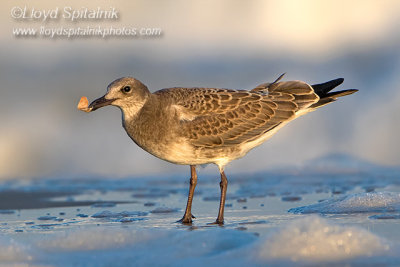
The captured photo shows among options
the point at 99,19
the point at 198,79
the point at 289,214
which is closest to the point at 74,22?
the point at 99,19

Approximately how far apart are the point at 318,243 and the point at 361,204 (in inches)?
95.0

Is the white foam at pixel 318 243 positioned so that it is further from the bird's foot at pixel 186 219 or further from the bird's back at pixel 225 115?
the bird's back at pixel 225 115

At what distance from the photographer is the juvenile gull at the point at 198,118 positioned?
7.49 m

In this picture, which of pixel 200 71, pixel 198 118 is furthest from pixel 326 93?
pixel 200 71

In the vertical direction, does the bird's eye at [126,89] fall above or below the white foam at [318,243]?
above

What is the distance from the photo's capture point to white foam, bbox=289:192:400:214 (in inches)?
282

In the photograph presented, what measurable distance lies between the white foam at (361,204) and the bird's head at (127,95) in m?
1.85

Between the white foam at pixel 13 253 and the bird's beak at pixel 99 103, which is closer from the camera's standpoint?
the white foam at pixel 13 253

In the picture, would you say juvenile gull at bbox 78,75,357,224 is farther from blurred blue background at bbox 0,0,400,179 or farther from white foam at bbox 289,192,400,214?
blurred blue background at bbox 0,0,400,179

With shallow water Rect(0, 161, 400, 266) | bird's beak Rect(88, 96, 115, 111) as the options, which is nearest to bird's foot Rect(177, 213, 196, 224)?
shallow water Rect(0, 161, 400, 266)

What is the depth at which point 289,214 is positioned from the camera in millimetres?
7395

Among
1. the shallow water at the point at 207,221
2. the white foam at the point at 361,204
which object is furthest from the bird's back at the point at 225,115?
the white foam at the point at 361,204

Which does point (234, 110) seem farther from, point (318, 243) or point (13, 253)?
point (13, 253)

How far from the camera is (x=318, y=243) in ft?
16.4
